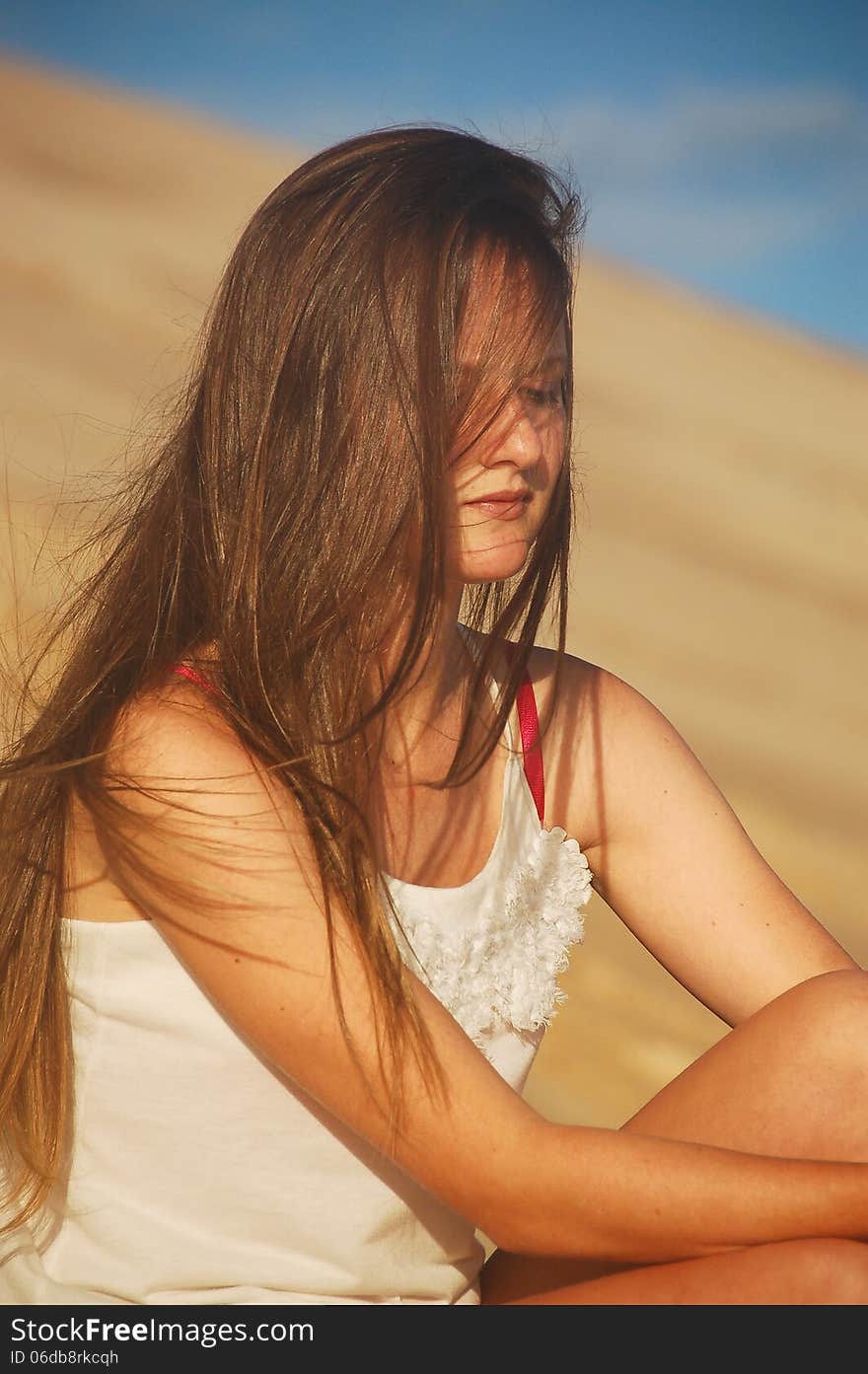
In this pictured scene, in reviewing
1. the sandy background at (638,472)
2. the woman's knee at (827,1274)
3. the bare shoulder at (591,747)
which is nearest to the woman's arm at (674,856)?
the bare shoulder at (591,747)

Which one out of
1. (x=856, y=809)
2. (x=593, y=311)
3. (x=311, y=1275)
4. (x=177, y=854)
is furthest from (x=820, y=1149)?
(x=593, y=311)

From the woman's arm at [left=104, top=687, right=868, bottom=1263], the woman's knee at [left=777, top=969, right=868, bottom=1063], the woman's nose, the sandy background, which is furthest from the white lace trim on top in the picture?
the sandy background

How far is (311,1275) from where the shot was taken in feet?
5.64

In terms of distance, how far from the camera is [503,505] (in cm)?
190

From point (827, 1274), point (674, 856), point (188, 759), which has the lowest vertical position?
point (827, 1274)

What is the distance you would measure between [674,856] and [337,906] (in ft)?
2.17

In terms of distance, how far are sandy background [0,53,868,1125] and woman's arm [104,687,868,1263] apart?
1.26m

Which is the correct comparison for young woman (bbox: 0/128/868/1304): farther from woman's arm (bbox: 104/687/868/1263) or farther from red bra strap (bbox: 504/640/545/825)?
red bra strap (bbox: 504/640/545/825)

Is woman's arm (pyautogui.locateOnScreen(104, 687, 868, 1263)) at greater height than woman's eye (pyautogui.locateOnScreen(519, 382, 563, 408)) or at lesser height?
lesser

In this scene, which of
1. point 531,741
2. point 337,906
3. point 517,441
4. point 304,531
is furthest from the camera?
point 531,741

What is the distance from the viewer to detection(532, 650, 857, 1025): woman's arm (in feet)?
6.91

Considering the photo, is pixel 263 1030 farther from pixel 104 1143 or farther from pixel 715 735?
pixel 715 735

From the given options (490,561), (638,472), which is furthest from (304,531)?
(638,472)

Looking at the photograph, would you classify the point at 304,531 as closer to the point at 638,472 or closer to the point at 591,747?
the point at 591,747
